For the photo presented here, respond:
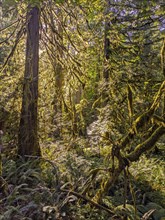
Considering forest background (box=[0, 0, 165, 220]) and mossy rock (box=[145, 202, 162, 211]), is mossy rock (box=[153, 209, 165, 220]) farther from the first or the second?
mossy rock (box=[145, 202, 162, 211])

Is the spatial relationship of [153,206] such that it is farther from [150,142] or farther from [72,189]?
[150,142]

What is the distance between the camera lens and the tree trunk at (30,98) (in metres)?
6.12

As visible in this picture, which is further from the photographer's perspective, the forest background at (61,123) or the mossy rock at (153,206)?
the mossy rock at (153,206)

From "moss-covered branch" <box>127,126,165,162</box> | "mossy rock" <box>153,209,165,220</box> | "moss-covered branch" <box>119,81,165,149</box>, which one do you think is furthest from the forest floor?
"moss-covered branch" <box>119,81,165,149</box>

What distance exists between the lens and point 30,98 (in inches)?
245

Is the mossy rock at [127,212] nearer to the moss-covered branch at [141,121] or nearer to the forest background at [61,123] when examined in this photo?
the forest background at [61,123]

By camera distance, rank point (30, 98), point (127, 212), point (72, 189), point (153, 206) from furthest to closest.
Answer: point (30, 98), point (153, 206), point (72, 189), point (127, 212)

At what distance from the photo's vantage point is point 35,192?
4.36 meters

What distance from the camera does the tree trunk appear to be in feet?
20.1

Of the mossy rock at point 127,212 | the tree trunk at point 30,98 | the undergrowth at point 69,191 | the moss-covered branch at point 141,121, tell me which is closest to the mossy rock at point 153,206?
the undergrowth at point 69,191

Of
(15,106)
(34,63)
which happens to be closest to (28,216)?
(15,106)

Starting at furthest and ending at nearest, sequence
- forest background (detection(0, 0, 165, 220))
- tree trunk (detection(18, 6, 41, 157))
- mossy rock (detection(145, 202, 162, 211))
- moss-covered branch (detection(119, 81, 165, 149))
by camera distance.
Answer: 1. tree trunk (detection(18, 6, 41, 157))
2. mossy rock (detection(145, 202, 162, 211))
3. forest background (detection(0, 0, 165, 220))
4. moss-covered branch (detection(119, 81, 165, 149))

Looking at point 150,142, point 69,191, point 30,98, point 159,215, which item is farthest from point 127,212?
point 30,98

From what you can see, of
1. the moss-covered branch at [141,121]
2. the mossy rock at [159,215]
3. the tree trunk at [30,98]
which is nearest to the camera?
the moss-covered branch at [141,121]
